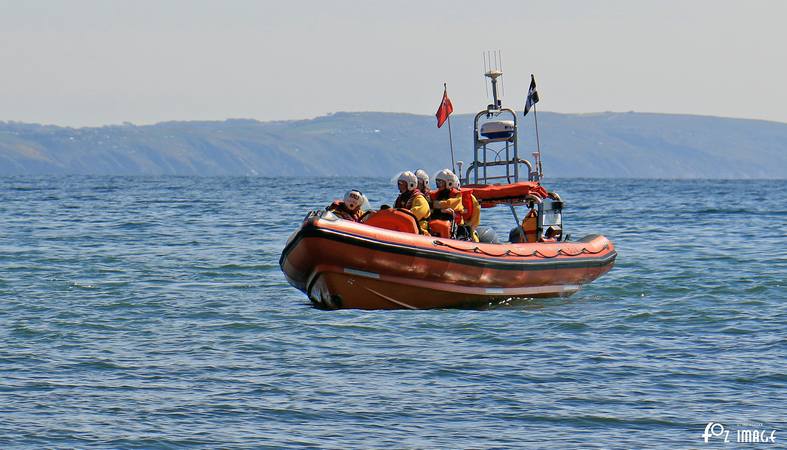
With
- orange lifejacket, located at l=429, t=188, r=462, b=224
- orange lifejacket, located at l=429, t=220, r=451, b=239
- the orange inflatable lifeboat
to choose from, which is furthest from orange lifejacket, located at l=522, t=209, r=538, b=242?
orange lifejacket, located at l=429, t=220, r=451, b=239

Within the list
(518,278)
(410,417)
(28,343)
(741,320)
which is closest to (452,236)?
(518,278)

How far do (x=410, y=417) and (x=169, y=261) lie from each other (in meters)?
15.9

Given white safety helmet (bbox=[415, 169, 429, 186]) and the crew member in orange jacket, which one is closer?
white safety helmet (bbox=[415, 169, 429, 186])

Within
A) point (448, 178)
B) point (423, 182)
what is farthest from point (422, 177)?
point (448, 178)

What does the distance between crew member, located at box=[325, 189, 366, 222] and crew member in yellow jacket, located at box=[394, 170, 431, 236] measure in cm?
56

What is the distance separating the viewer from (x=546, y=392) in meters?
11.1

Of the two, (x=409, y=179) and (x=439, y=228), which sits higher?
(x=409, y=179)

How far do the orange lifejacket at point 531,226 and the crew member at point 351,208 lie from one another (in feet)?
13.3

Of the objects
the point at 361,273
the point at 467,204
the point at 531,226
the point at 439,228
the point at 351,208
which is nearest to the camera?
the point at 361,273

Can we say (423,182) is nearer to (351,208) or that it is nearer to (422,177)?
(422,177)

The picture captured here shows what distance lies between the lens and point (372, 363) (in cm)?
1259
